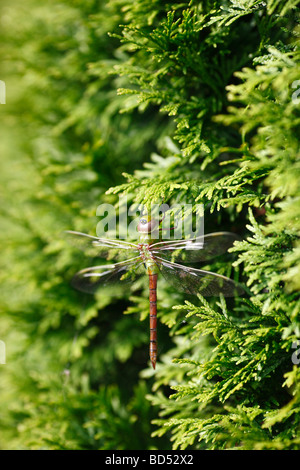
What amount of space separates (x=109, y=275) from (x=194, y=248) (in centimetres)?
45

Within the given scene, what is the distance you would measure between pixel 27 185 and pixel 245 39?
1.75 m

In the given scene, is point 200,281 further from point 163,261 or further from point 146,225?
point 146,225

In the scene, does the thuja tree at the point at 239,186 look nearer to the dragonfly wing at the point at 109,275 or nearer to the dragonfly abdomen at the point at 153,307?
the dragonfly abdomen at the point at 153,307

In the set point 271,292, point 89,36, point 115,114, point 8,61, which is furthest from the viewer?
point 8,61

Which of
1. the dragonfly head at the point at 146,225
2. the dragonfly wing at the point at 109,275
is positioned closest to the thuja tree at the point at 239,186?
the dragonfly head at the point at 146,225

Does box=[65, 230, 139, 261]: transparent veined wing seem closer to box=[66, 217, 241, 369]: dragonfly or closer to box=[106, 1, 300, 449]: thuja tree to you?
box=[66, 217, 241, 369]: dragonfly

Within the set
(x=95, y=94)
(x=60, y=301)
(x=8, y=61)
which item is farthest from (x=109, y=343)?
(x=8, y=61)

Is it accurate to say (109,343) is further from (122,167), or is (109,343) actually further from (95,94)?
(95,94)

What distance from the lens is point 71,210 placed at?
2.26 metres

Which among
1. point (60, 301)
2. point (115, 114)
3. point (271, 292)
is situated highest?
point (115, 114)

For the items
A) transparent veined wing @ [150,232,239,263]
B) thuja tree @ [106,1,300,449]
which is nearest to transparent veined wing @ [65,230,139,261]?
transparent veined wing @ [150,232,239,263]

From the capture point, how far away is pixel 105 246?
5.36ft

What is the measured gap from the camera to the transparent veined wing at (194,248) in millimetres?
1445

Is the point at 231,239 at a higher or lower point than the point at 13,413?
higher
